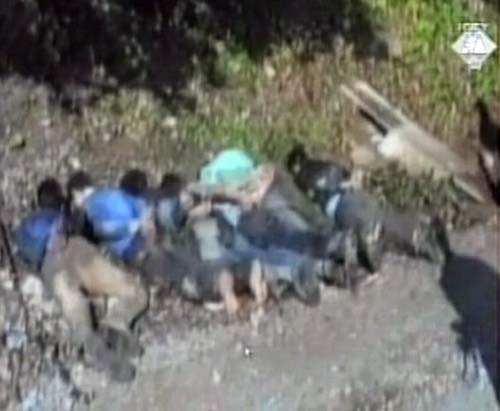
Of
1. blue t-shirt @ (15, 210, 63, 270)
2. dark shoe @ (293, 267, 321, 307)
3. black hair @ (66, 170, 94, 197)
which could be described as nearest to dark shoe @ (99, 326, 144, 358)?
blue t-shirt @ (15, 210, 63, 270)

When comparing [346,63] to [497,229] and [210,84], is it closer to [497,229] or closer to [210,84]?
[210,84]

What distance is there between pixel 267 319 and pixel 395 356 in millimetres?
571

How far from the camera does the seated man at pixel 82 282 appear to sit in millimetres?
7719

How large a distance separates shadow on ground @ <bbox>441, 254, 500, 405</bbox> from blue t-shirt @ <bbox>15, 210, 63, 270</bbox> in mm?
1465

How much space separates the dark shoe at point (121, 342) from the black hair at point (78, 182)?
1051mm

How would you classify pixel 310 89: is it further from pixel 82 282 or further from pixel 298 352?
pixel 298 352

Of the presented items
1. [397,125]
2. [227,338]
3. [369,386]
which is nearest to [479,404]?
[369,386]

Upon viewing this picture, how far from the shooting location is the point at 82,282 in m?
8.16

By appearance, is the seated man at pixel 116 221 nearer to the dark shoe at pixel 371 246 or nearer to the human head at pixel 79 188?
the human head at pixel 79 188

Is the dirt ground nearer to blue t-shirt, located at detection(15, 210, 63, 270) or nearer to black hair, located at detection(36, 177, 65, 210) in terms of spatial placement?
blue t-shirt, located at detection(15, 210, 63, 270)

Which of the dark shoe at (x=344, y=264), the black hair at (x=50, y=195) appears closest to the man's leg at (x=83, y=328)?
the black hair at (x=50, y=195)

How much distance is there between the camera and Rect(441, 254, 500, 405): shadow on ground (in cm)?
764

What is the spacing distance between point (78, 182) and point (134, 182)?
227 millimetres
